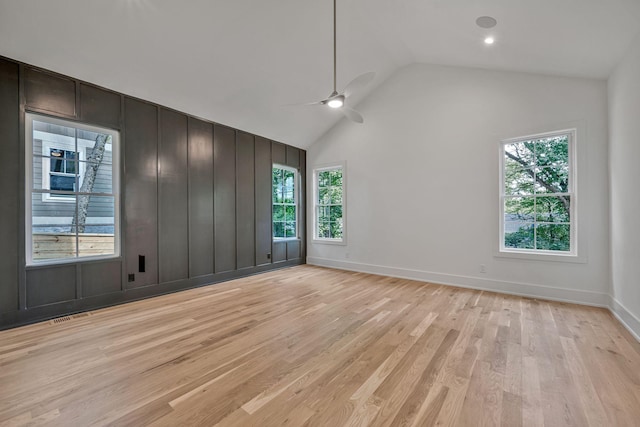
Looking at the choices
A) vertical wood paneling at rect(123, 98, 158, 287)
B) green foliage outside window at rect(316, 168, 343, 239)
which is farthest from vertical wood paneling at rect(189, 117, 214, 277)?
green foliage outside window at rect(316, 168, 343, 239)

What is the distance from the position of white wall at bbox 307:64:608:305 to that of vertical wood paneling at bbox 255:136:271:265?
4.52ft

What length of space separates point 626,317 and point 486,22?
3.54 metres

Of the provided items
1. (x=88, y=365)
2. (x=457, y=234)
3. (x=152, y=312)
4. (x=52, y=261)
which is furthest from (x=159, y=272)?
(x=457, y=234)

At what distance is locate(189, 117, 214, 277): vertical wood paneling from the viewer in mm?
4691

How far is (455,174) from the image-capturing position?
4773 millimetres

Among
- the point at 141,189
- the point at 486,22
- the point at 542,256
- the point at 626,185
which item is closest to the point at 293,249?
the point at 141,189

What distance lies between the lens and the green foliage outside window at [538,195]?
4.00 metres

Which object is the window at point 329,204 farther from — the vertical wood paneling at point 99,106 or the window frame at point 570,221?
the vertical wood paneling at point 99,106

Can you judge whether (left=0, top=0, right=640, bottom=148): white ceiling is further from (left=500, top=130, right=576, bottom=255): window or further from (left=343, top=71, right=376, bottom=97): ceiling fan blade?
(left=343, top=71, right=376, bottom=97): ceiling fan blade

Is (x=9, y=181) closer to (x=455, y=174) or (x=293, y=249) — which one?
(x=293, y=249)

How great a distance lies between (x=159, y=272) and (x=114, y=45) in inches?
118

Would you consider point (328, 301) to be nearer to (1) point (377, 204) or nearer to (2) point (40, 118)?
(1) point (377, 204)

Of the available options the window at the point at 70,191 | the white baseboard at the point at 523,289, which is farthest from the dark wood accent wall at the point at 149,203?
the white baseboard at the point at 523,289

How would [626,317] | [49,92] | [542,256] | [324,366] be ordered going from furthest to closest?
→ 1. [542,256]
2. [49,92]
3. [626,317]
4. [324,366]
